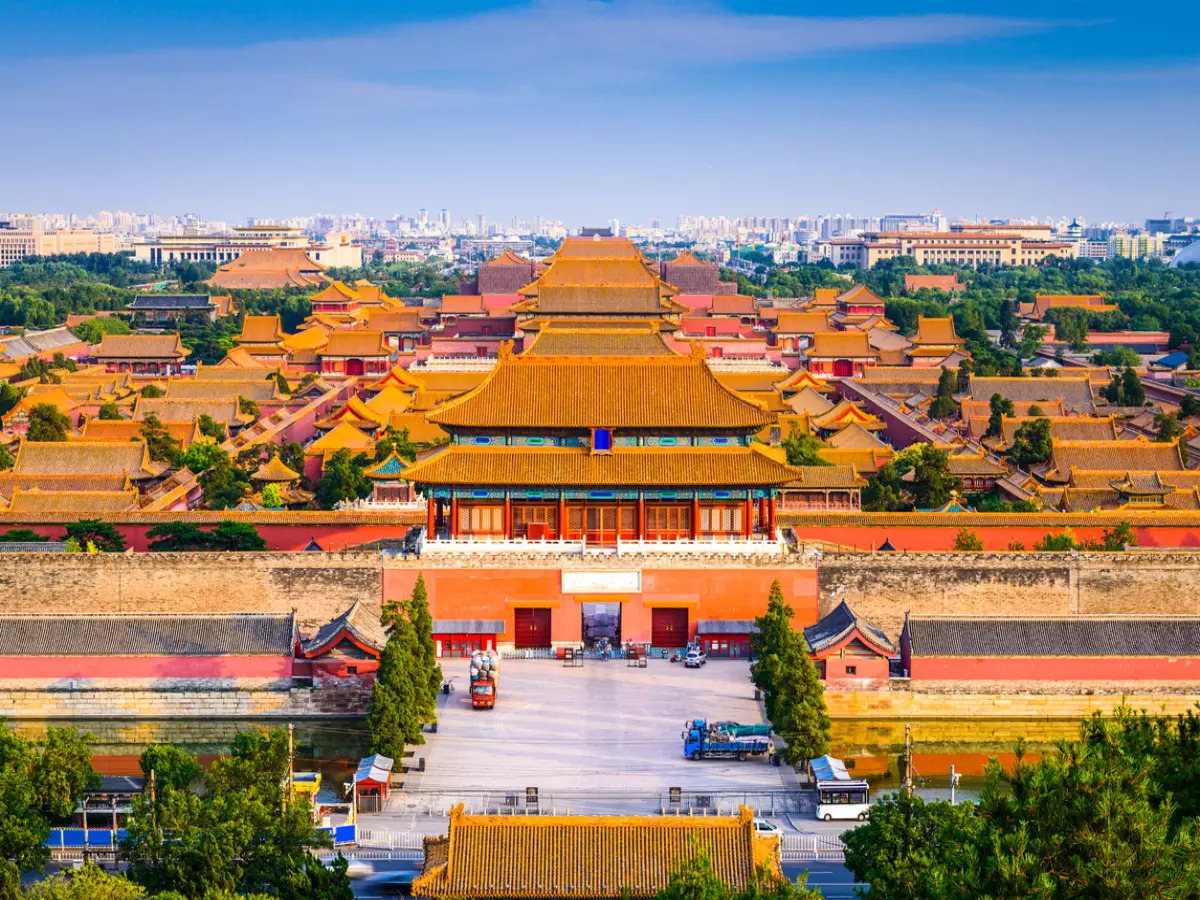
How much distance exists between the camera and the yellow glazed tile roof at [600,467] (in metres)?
28.7

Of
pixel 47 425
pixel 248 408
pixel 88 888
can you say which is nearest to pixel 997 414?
pixel 248 408

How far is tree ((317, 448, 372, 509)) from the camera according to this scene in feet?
119

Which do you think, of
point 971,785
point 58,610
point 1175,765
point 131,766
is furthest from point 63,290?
point 1175,765

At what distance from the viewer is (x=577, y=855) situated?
55.3ft

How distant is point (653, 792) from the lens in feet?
72.9

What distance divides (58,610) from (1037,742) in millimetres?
17028

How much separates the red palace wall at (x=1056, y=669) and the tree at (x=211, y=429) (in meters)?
24.8

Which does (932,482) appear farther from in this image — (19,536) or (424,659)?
(19,536)

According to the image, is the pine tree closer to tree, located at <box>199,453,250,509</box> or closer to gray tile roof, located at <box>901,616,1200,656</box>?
gray tile roof, located at <box>901,616,1200,656</box>

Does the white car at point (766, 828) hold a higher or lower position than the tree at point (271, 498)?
lower

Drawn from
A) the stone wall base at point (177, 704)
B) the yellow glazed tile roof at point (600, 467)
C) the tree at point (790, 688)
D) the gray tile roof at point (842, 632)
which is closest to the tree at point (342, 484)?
the yellow glazed tile roof at point (600, 467)

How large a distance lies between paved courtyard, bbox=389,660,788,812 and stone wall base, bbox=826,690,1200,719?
5.91 feet

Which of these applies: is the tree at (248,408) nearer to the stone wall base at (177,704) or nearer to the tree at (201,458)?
the tree at (201,458)

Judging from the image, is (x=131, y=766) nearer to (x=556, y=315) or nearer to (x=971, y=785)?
(x=971, y=785)
